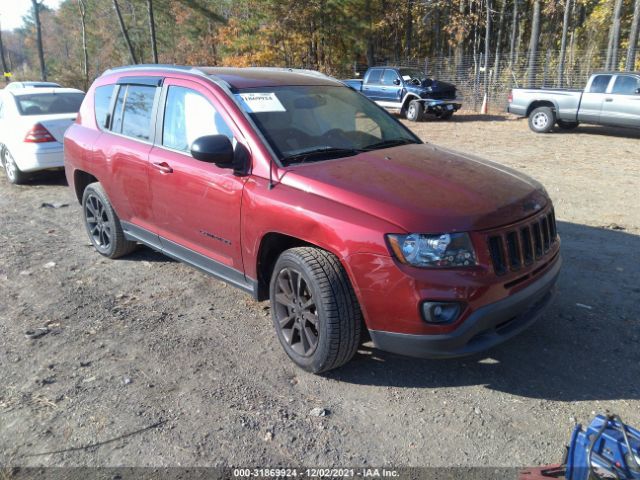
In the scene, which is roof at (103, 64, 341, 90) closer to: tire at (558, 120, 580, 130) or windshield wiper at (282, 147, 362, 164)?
windshield wiper at (282, 147, 362, 164)

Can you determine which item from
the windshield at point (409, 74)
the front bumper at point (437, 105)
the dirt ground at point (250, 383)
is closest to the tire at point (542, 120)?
the front bumper at point (437, 105)

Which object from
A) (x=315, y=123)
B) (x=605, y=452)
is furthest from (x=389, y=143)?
(x=605, y=452)

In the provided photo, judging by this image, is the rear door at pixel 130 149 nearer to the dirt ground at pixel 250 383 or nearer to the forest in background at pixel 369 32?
the dirt ground at pixel 250 383

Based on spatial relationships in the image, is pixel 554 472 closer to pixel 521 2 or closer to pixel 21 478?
pixel 21 478

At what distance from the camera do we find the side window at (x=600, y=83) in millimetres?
13836

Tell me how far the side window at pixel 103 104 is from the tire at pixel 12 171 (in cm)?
445

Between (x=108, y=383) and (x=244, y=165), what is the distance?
168 centimetres

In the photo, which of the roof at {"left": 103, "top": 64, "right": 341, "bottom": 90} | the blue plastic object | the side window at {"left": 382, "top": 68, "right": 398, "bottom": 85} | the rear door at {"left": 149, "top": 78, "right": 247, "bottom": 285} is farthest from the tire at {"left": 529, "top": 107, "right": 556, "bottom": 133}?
the blue plastic object

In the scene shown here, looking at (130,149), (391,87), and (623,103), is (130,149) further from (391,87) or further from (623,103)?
(391,87)

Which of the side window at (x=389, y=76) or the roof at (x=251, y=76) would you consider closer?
the roof at (x=251, y=76)

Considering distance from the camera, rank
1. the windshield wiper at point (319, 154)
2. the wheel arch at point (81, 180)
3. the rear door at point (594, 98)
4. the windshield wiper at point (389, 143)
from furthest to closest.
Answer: the rear door at point (594, 98), the wheel arch at point (81, 180), the windshield wiper at point (389, 143), the windshield wiper at point (319, 154)

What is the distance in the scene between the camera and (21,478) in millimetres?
2531

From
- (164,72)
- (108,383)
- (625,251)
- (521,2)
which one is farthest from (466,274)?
(521,2)

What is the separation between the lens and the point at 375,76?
19203 millimetres
